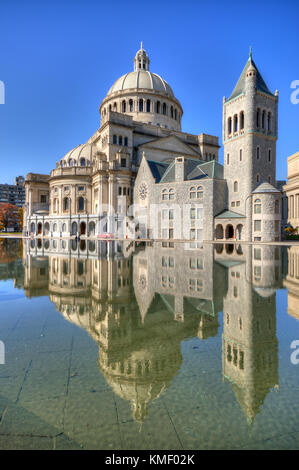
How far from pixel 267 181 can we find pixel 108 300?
45.1 meters

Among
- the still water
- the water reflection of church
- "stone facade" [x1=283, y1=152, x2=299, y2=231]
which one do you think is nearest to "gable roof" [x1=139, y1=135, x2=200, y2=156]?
"stone facade" [x1=283, y1=152, x2=299, y2=231]

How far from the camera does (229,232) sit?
47.7m

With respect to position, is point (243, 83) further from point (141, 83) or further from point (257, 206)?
point (141, 83)

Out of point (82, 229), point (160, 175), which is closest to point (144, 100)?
point (160, 175)

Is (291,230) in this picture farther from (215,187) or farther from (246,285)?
(246,285)

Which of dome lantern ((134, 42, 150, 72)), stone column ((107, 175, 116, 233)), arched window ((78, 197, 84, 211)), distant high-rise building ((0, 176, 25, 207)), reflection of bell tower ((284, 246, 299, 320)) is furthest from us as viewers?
distant high-rise building ((0, 176, 25, 207))

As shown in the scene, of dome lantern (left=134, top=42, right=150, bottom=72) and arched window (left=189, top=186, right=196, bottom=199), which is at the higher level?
dome lantern (left=134, top=42, right=150, bottom=72)

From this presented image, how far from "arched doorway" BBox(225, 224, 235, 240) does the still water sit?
38192mm

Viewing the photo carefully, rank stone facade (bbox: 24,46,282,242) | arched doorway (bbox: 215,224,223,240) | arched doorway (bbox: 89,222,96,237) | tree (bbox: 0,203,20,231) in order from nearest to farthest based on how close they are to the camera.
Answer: stone facade (bbox: 24,46,282,242) < arched doorway (bbox: 215,224,223,240) < arched doorway (bbox: 89,222,96,237) < tree (bbox: 0,203,20,231)

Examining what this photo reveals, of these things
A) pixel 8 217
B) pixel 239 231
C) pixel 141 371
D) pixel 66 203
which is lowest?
pixel 141 371

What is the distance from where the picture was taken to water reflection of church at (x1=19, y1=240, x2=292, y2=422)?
14.3ft

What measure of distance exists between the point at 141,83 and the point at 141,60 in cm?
1496

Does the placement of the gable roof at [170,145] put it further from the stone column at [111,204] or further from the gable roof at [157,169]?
the stone column at [111,204]

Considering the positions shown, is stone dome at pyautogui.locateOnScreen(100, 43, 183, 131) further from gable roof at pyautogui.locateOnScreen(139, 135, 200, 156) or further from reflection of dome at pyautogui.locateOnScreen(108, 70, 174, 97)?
gable roof at pyautogui.locateOnScreen(139, 135, 200, 156)
